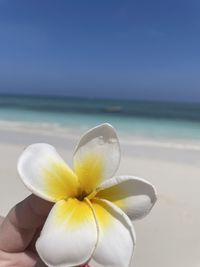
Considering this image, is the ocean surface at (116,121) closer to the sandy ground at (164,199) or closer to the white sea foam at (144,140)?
the white sea foam at (144,140)

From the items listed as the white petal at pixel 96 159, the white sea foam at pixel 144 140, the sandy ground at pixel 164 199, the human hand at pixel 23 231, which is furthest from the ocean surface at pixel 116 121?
the white petal at pixel 96 159

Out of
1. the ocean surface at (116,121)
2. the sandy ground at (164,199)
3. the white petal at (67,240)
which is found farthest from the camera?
the ocean surface at (116,121)

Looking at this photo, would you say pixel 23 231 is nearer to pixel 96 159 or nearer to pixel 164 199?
pixel 96 159

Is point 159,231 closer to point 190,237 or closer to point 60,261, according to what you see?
point 190,237

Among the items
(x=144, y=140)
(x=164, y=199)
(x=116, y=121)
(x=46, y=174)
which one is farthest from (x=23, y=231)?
(x=116, y=121)

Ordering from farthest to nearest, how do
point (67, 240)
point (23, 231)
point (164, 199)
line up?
1. point (164, 199)
2. point (23, 231)
3. point (67, 240)

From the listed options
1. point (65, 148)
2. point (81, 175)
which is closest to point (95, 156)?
point (81, 175)
